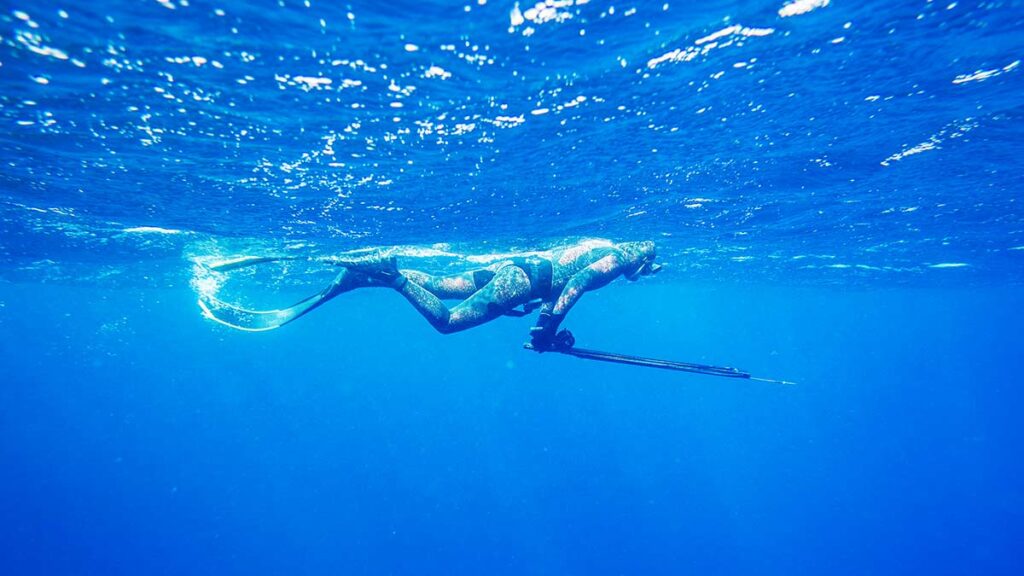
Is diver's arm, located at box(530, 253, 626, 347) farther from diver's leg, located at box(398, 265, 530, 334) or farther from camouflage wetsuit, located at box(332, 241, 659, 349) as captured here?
diver's leg, located at box(398, 265, 530, 334)

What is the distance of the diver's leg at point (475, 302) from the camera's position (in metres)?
8.00

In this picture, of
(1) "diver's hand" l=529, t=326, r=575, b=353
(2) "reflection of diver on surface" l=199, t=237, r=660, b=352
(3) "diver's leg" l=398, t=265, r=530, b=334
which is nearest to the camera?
(1) "diver's hand" l=529, t=326, r=575, b=353

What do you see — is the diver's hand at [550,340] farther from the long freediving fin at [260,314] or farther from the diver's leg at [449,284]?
the long freediving fin at [260,314]

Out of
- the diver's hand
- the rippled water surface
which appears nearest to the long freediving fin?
the rippled water surface

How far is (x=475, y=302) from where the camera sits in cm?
833

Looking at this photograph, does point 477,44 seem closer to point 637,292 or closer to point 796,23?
point 796,23

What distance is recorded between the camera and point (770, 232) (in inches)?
795

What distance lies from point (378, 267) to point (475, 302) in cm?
165

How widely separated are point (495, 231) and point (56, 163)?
11888 millimetres

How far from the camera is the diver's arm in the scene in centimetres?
737

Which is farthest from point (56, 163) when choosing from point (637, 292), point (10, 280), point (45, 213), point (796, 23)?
point (637, 292)

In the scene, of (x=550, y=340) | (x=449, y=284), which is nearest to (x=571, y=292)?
(x=550, y=340)

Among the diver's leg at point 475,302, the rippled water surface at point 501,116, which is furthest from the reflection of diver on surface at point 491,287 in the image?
the rippled water surface at point 501,116

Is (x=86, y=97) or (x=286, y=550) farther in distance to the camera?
(x=286, y=550)
